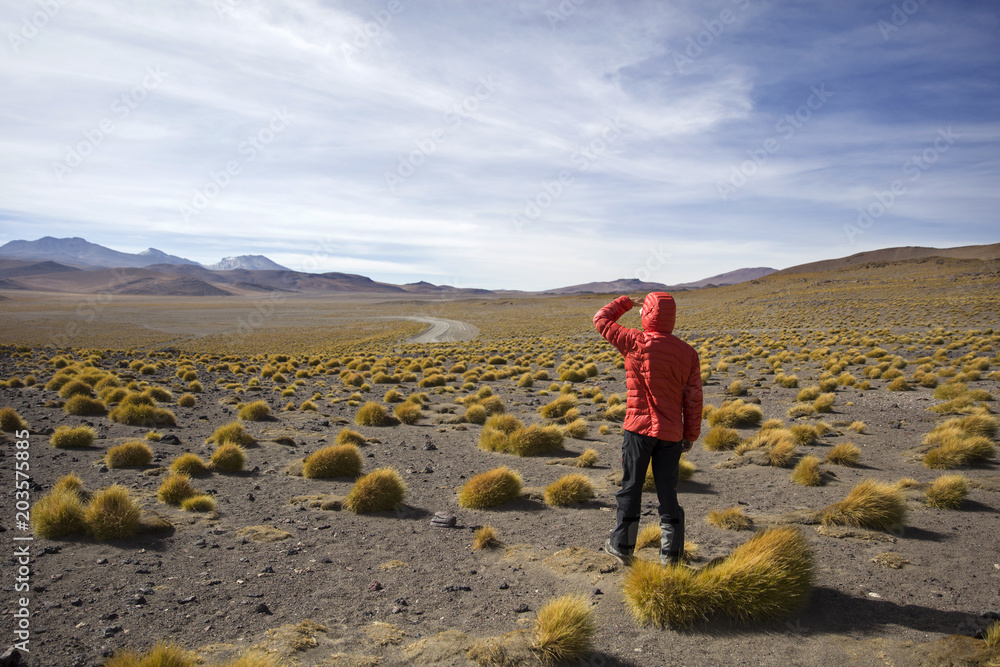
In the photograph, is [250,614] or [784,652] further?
[250,614]

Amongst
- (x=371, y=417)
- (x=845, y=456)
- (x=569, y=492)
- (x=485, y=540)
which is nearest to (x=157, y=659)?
(x=485, y=540)

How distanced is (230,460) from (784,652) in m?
7.72

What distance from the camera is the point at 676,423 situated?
3.80 metres

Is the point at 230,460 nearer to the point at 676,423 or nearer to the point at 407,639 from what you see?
the point at 407,639

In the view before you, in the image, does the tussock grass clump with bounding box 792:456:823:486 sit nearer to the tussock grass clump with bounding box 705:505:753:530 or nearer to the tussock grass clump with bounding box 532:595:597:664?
the tussock grass clump with bounding box 705:505:753:530

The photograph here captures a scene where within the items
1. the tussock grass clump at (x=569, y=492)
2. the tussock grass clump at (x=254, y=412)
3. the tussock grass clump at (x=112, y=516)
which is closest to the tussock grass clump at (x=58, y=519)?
the tussock grass clump at (x=112, y=516)

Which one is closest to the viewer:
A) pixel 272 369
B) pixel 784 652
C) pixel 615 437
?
pixel 784 652

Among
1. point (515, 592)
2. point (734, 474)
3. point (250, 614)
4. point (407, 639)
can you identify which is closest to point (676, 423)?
point (515, 592)

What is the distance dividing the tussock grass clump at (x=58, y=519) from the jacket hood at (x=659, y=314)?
5.86m

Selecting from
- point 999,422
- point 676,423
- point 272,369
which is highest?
point 676,423

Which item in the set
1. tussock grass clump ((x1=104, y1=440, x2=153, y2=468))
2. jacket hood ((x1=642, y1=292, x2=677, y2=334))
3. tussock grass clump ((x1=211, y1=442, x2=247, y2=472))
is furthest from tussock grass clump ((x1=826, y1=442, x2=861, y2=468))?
tussock grass clump ((x1=104, y1=440, x2=153, y2=468))

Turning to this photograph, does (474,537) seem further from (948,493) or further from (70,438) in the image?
(70,438)

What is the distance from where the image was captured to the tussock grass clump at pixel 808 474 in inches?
262

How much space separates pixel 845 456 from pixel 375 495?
263 inches
